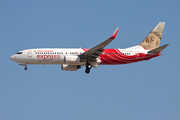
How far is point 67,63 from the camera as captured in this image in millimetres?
52500

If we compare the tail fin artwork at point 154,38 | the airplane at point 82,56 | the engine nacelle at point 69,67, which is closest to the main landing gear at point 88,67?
the airplane at point 82,56

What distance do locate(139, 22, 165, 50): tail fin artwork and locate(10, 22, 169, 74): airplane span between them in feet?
6.19

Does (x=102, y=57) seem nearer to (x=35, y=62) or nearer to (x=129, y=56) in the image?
(x=129, y=56)

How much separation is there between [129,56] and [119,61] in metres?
1.83

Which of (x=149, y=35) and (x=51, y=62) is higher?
(x=149, y=35)

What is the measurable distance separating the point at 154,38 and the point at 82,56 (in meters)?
14.2

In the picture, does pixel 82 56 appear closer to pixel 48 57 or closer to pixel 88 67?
pixel 88 67

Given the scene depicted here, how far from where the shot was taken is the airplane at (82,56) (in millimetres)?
52594

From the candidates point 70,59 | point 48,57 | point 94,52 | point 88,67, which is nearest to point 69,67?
point 70,59

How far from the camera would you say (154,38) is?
5875 cm

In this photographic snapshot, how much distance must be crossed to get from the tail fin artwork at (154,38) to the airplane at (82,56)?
1.89 m

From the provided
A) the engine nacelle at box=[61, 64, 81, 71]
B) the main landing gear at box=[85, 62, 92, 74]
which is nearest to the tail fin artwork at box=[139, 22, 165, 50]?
the main landing gear at box=[85, 62, 92, 74]

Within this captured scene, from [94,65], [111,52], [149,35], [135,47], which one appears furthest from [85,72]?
[149,35]

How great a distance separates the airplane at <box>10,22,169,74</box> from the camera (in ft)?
173
